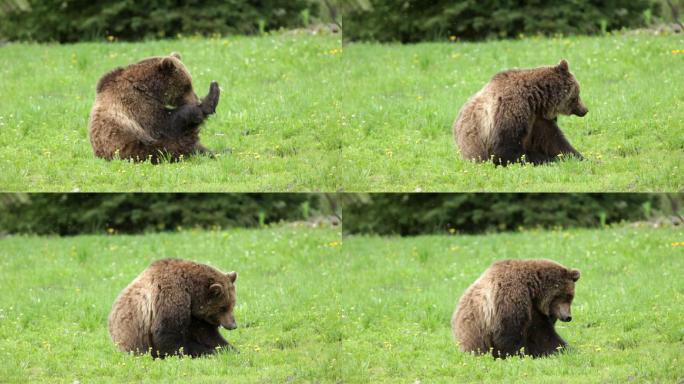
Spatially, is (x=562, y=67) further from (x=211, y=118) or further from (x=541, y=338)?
(x=211, y=118)

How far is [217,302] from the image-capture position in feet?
33.2

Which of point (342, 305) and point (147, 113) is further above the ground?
point (147, 113)

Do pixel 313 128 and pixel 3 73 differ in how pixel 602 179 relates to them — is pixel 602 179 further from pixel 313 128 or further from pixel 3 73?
pixel 3 73

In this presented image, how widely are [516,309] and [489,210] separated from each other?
5515 mm

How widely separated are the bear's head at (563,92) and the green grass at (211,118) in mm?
2517

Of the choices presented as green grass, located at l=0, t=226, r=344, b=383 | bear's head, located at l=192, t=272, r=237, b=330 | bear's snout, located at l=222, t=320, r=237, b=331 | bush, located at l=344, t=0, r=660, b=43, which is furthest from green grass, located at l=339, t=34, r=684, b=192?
bear's snout, located at l=222, t=320, r=237, b=331

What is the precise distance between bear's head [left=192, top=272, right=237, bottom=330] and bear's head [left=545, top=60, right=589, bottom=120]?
3.57m

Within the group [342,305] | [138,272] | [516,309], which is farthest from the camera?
[138,272]

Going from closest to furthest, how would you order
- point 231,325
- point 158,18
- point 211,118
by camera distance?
1. point 231,325
2. point 211,118
3. point 158,18

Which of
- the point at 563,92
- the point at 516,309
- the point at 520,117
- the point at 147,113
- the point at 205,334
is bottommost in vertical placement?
the point at 205,334

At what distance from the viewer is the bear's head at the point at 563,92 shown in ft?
35.8

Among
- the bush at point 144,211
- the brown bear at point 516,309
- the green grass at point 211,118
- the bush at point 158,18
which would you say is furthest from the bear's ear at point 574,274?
the bush at point 158,18

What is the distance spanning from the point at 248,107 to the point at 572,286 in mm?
4601

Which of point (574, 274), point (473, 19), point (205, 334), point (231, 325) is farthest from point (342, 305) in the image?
point (473, 19)
